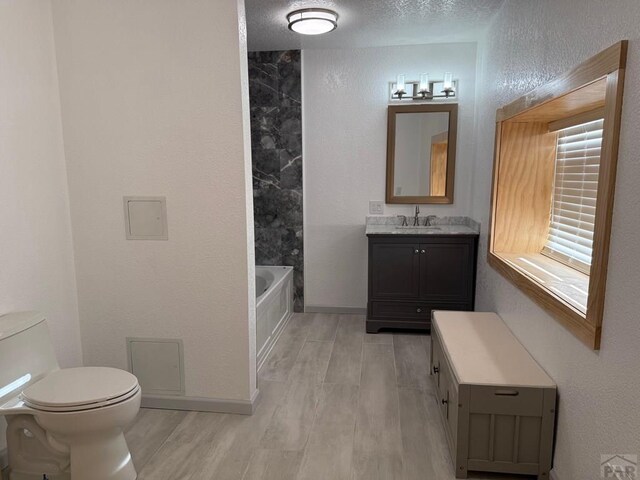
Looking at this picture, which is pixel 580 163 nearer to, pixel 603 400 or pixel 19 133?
pixel 603 400

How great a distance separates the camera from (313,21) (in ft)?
10.4

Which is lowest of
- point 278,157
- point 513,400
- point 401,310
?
point 401,310

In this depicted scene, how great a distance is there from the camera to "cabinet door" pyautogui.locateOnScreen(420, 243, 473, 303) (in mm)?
3633

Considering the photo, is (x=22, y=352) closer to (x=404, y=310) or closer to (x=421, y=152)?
(x=404, y=310)

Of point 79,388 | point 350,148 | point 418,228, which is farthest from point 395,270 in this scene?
point 79,388

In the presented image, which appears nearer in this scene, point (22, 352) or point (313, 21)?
point (22, 352)

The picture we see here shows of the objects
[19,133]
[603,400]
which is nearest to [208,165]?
[19,133]

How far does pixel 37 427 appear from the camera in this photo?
185 centimetres

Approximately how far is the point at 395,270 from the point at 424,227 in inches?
20.7

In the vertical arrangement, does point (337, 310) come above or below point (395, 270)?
below

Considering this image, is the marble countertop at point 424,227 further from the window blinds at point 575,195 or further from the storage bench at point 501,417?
the storage bench at point 501,417

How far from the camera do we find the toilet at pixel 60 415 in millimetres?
1765

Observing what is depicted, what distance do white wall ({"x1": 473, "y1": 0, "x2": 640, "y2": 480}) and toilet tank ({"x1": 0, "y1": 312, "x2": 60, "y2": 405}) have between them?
233 centimetres

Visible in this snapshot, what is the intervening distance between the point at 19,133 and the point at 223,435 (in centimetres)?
184
